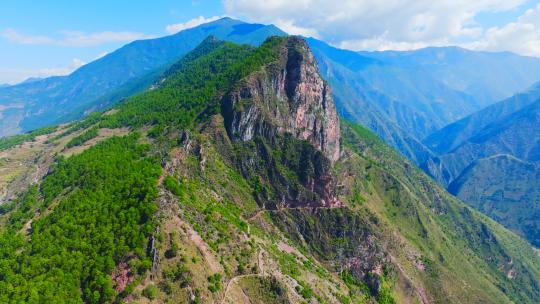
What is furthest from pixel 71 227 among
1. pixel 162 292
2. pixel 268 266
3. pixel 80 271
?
pixel 268 266

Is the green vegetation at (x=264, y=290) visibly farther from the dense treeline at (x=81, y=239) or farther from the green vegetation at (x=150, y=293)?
the dense treeline at (x=81, y=239)

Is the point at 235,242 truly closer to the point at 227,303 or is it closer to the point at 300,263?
the point at 227,303

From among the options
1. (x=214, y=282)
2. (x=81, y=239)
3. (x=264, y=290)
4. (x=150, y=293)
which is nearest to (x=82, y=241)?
(x=81, y=239)

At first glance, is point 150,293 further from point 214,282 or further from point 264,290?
point 264,290

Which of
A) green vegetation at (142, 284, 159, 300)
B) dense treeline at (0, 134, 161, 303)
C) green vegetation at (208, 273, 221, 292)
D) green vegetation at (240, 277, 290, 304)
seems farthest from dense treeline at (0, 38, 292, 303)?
green vegetation at (240, 277, 290, 304)

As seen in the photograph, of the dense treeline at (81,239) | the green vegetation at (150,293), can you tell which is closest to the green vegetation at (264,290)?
the green vegetation at (150,293)

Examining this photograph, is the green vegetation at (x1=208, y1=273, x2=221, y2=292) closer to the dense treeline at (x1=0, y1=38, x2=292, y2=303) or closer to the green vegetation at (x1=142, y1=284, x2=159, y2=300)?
the green vegetation at (x1=142, y1=284, x2=159, y2=300)

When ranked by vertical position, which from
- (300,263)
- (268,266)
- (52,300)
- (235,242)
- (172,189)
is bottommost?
(300,263)

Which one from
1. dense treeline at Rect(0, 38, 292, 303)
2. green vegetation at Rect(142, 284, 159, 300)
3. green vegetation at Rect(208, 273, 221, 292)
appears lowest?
green vegetation at Rect(208, 273, 221, 292)
